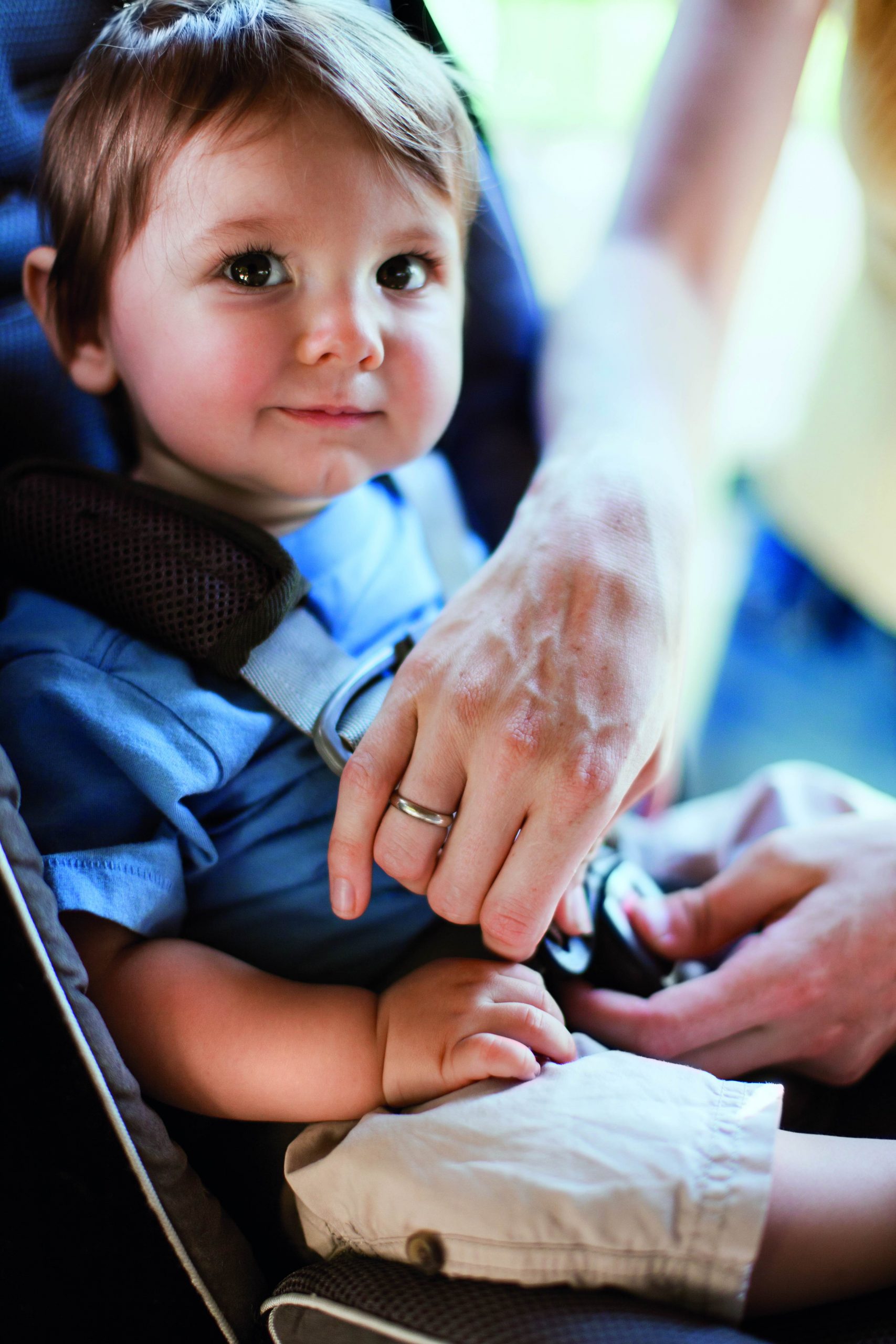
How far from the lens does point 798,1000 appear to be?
0.67 meters

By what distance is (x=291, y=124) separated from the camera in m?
0.62

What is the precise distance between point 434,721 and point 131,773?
196 mm

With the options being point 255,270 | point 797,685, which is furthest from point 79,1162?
point 797,685

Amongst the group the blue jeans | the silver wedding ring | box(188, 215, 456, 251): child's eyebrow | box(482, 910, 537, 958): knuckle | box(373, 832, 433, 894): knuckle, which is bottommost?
the blue jeans

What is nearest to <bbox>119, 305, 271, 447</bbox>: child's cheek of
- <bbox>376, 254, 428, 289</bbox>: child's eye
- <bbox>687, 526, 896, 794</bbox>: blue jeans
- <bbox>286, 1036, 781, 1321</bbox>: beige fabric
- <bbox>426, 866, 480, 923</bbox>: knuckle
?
<bbox>376, 254, 428, 289</bbox>: child's eye

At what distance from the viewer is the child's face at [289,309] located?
2.05ft

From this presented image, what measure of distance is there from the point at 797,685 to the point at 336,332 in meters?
1.52

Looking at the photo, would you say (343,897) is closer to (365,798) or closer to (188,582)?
(365,798)

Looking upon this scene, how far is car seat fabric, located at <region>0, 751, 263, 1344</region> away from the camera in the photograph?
1.58ft

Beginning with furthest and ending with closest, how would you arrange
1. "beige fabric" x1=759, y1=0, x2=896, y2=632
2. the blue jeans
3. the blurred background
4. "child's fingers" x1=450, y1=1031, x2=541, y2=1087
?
1. the blue jeans
2. the blurred background
3. "beige fabric" x1=759, y1=0, x2=896, y2=632
4. "child's fingers" x1=450, y1=1031, x2=541, y2=1087

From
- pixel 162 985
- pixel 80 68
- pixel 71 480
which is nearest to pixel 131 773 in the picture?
pixel 162 985

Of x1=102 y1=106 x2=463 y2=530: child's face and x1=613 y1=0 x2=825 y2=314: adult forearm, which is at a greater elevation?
x1=613 y1=0 x2=825 y2=314: adult forearm

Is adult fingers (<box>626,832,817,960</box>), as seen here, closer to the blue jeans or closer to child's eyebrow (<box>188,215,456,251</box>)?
child's eyebrow (<box>188,215,456,251</box>)

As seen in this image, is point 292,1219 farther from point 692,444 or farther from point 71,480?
point 692,444
